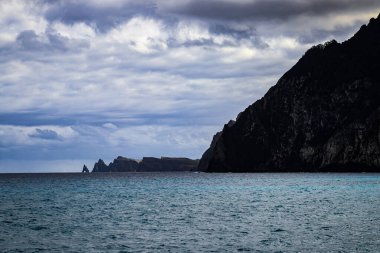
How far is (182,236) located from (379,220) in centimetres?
2174

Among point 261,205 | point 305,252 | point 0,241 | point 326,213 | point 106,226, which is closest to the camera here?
point 305,252

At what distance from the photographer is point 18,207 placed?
78375mm

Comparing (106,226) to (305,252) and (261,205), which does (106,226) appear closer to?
(305,252)

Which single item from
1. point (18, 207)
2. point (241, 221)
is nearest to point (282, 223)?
point (241, 221)

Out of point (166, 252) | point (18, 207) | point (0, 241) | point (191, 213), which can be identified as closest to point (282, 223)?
point (191, 213)

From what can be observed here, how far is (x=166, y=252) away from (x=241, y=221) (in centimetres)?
1922

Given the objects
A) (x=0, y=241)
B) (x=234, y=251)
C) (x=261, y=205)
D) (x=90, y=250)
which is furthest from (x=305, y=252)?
(x=261, y=205)

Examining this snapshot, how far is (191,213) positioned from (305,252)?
29.3 m

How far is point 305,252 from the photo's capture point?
37406 millimetres

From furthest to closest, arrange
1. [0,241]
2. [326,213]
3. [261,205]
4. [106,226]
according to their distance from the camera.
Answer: [261,205], [326,213], [106,226], [0,241]

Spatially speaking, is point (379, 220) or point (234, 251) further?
point (379, 220)

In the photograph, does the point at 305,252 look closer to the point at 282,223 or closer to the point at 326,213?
the point at 282,223

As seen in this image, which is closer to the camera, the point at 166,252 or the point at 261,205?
the point at 166,252

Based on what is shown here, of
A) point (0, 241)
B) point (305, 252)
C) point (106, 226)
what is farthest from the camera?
point (106, 226)
